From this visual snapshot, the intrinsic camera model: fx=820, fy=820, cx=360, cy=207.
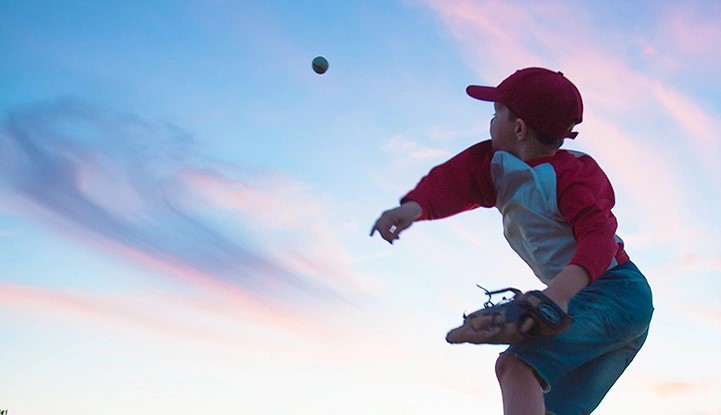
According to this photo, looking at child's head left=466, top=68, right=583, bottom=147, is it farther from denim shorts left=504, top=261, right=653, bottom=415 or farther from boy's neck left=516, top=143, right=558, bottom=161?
denim shorts left=504, top=261, right=653, bottom=415

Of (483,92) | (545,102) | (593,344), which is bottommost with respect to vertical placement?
(593,344)

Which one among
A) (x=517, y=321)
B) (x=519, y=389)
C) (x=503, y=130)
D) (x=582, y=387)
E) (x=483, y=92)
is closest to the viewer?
(x=517, y=321)

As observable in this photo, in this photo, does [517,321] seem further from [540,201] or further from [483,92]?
[483,92]

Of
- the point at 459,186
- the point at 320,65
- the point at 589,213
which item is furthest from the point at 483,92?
the point at 320,65

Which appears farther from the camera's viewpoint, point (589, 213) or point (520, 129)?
point (520, 129)

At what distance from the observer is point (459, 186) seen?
4.28 m

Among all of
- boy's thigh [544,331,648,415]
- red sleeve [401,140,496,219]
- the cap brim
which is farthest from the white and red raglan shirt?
boy's thigh [544,331,648,415]

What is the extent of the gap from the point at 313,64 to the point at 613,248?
5136mm

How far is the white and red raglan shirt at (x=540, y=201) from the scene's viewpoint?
359cm

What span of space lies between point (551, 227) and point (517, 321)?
0.69 m

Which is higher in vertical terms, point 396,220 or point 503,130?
point 503,130

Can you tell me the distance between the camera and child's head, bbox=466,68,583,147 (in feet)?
13.3

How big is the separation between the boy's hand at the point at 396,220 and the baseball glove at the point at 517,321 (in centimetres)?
65

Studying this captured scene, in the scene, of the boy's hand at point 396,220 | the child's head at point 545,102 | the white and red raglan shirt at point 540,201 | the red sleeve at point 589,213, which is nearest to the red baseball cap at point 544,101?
the child's head at point 545,102
